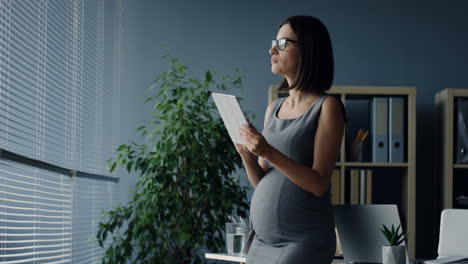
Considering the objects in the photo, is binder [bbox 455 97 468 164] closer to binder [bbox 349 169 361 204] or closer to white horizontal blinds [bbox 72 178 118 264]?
binder [bbox 349 169 361 204]

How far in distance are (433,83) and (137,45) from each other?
212 centimetres

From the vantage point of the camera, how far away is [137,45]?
4.38 metres

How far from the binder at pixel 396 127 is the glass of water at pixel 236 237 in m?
1.77

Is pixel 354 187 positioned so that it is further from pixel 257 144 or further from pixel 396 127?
pixel 257 144

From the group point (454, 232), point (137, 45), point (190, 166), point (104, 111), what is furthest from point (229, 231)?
point (137, 45)

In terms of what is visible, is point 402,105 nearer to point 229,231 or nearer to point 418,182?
point 418,182

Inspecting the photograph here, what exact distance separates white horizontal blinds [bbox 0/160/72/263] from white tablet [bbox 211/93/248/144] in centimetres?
92

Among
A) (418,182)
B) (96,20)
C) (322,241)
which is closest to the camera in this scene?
(322,241)

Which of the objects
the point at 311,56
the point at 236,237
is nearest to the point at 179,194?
the point at 236,237

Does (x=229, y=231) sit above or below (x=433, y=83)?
below

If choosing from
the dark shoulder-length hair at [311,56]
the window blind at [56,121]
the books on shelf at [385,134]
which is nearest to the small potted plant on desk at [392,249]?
the dark shoulder-length hair at [311,56]

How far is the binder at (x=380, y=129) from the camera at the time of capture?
3.91 m

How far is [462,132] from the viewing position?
388 centimetres

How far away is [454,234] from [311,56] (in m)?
1.45
